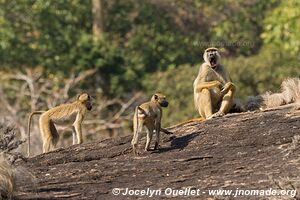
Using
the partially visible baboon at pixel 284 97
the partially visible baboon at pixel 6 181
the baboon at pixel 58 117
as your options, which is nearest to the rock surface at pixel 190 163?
the partially visible baboon at pixel 6 181

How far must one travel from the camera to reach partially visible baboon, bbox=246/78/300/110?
11.8 m

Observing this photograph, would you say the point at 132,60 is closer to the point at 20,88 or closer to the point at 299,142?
the point at 20,88

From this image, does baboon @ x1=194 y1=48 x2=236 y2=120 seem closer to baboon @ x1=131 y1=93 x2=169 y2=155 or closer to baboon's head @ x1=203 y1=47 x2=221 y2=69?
baboon's head @ x1=203 y1=47 x2=221 y2=69

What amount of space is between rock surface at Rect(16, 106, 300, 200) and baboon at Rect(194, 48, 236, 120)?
728mm

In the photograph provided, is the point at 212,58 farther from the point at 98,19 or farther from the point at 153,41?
the point at 153,41

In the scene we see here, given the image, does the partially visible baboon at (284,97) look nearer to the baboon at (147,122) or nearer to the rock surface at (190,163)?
the rock surface at (190,163)

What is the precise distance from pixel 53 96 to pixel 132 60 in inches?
162

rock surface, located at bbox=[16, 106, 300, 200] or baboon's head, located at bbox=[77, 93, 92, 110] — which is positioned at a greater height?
baboon's head, located at bbox=[77, 93, 92, 110]

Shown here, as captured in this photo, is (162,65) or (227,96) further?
(162,65)

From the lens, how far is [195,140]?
1077cm

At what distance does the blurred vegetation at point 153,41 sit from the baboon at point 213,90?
10.2m

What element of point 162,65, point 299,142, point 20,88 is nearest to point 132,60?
point 162,65

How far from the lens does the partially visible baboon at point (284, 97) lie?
11.8m

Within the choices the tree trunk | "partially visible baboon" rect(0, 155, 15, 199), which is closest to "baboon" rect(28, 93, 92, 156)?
"partially visible baboon" rect(0, 155, 15, 199)
